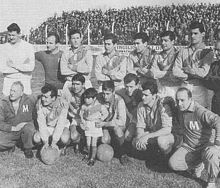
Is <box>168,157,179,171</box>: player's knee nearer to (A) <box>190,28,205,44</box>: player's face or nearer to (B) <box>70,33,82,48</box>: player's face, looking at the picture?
(A) <box>190,28,205,44</box>: player's face

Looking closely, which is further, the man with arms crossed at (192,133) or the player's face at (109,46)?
the player's face at (109,46)

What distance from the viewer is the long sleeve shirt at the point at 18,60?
7.14 meters

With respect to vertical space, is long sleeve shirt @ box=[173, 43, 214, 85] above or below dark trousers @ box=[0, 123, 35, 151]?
above

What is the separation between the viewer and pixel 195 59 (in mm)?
6086

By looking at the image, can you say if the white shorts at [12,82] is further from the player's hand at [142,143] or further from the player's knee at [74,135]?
the player's hand at [142,143]

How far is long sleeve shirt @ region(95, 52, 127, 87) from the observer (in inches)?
268

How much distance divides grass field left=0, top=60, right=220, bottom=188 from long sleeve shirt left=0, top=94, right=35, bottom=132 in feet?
1.82

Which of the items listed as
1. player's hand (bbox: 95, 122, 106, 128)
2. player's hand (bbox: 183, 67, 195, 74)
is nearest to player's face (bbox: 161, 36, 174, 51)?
player's hand (bbox: 183, 67, 195, 74)

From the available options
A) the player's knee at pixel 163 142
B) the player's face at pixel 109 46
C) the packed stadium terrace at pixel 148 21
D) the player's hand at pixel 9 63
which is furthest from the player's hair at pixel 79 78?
the packed stadium terrace at pixel 148 21

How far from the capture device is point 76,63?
6.87m

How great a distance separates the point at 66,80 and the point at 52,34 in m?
0.92

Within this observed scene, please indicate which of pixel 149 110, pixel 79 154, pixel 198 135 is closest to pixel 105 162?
pixel 79 154

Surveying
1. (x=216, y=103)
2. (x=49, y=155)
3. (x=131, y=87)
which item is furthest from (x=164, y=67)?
(x=49, y=155)

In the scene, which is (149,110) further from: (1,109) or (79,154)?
(1,109)
